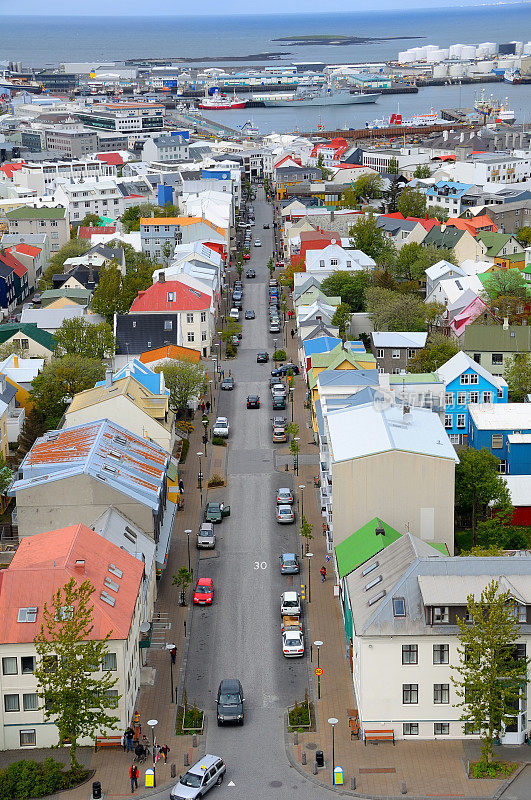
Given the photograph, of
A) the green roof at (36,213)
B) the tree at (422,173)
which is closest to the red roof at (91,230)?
the green roof at (36,213)

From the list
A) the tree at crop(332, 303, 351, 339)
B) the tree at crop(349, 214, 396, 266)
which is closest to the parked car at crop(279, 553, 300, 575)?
the tree at crop(332, 303, 351, 339)

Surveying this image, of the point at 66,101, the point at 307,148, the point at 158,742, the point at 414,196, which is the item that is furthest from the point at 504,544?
the point at 66,101

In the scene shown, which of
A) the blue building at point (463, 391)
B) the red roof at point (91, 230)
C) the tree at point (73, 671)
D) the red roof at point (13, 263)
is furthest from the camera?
the red roof at point (91, 230)

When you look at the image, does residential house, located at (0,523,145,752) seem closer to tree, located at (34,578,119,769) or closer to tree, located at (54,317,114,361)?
tree, located at (34,578,119,769)

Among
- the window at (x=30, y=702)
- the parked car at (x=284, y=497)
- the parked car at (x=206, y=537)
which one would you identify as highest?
the parked car at (x=284, y=497)

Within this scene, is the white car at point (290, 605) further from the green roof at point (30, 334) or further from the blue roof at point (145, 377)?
the green roof at point (30, 334)

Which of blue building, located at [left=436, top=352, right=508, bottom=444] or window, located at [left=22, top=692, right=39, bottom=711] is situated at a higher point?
blue building, located at [left=436, top=352, right=508, bottom=444]

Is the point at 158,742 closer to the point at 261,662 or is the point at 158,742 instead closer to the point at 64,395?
the point at 261,662
